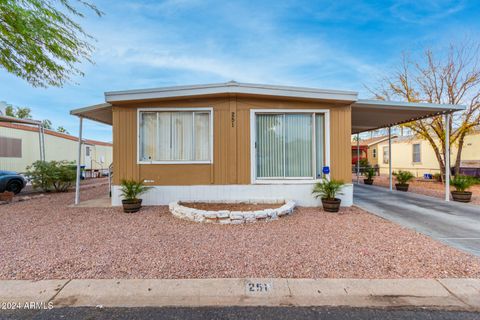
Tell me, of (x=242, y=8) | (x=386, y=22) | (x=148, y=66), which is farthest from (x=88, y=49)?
(x=386, y=22)

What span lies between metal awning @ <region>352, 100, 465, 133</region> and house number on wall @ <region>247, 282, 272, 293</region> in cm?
544

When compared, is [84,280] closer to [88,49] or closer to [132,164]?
[132,164]

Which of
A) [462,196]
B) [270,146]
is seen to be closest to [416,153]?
[462,196]

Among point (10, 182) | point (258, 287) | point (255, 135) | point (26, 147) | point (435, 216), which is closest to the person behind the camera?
point (258, 287)

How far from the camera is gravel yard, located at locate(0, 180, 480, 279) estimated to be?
2.80 m

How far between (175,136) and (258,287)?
4.72 meters

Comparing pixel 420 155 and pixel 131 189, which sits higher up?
pixel 420 155

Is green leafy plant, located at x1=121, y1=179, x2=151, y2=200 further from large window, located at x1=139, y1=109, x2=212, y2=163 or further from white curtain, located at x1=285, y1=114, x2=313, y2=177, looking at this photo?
white curtain, located at x1=285, y1=114, x2=313, y2=177

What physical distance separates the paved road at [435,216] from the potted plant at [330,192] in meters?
1.02

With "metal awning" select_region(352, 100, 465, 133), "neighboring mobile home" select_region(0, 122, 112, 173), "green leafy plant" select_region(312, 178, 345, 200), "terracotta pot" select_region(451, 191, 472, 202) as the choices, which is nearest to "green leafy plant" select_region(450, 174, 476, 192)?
"terracotta pot" select_region(451, 191, 472, 202)

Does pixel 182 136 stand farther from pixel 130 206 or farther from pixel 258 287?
pixel 258 287

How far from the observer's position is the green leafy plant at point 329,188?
222 inches

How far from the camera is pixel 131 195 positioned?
5633mm

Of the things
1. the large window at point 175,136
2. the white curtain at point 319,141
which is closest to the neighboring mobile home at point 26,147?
the large window at point 175,136
